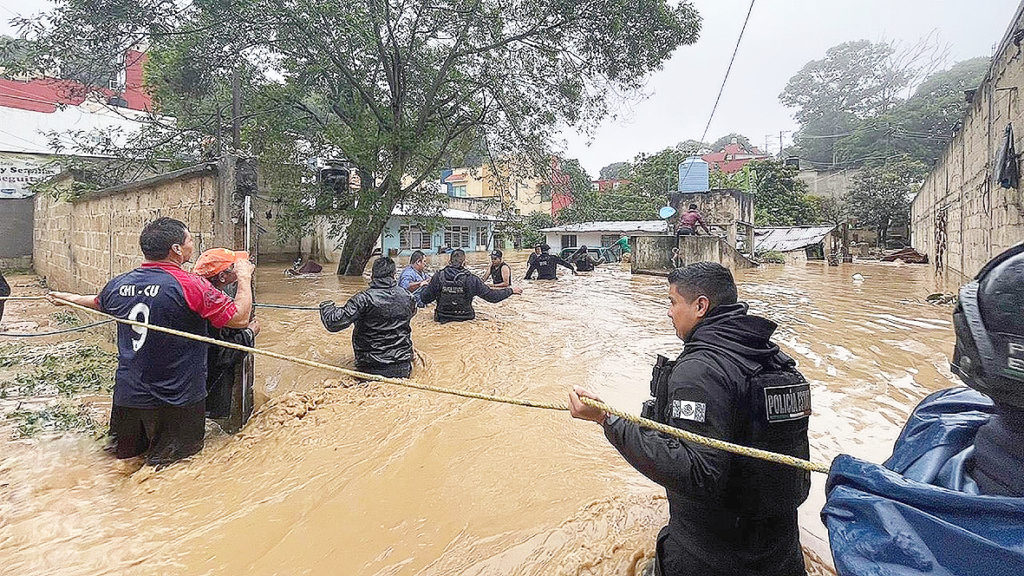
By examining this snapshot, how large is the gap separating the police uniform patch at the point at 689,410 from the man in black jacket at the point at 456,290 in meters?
5.94

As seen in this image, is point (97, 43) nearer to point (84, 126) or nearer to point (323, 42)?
point (323, 42)

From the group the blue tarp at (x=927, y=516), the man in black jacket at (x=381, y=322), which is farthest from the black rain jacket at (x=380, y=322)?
the blue tarp at (x=927, y=516)

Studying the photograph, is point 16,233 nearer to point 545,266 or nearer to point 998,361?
point 545,266

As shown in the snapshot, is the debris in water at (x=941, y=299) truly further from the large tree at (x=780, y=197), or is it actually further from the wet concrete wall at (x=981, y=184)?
the large tree at (x=780, y=197)

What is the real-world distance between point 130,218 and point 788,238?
28220mm

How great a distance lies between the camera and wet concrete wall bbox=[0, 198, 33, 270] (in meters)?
16.0

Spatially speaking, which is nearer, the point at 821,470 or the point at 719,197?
the point at 821,470

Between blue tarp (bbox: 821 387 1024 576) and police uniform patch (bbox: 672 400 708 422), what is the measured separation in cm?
54

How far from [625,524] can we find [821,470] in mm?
1679

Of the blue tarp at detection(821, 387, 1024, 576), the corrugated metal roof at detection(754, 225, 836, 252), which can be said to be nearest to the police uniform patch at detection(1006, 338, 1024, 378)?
the blue tarp at detection(821, 387, 1024, 576)

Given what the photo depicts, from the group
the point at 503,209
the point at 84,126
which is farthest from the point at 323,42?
the point at 84,126

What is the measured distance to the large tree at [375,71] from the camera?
11141 mm

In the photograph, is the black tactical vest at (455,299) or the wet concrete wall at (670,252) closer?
the black tactical vest at (455,299)

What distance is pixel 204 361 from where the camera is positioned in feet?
11.1
